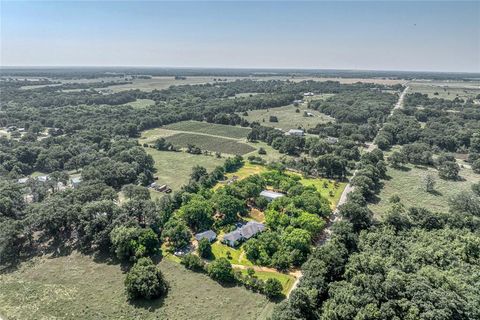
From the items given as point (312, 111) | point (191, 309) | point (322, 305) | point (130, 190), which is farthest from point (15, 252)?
point (312, 111)

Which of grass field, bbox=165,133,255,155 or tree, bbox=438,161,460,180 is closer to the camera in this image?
tree, bbox=438,161,460,180

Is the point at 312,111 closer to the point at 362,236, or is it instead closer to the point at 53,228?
the point at 362,236

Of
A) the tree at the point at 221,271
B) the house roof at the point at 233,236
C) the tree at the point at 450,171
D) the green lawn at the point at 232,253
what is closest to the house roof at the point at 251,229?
the house roof at the point at 233,236

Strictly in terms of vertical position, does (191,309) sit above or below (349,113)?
below

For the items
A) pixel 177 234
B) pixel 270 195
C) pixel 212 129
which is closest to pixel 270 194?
pixel 270 195

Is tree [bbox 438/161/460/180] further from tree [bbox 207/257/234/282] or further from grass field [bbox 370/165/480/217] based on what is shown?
tree [bbox 207/257/234/282]

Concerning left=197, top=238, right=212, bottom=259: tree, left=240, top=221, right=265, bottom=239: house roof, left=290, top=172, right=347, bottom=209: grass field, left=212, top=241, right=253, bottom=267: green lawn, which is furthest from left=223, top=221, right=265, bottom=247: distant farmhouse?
left=290, top=172, right=347, bottom=209: grass field

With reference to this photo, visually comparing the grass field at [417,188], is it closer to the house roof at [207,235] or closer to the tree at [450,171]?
the tree at [450,171]
